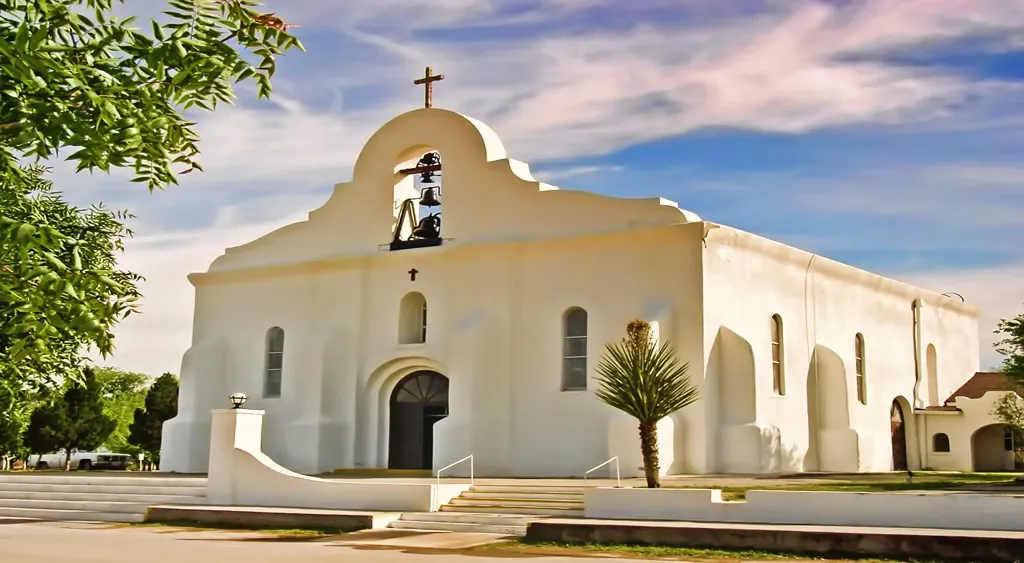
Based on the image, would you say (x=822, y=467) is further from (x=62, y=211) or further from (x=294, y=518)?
(x=62, y=211)

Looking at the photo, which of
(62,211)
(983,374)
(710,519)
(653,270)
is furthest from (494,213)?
(983,374)

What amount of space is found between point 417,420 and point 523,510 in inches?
384

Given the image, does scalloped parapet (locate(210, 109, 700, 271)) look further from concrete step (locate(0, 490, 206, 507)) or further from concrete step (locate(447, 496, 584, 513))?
concrete step (locate(0, 490, 206, 507))

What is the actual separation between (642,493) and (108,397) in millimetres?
75293

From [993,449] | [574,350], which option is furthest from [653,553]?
[993,449]

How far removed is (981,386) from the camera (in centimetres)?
3734

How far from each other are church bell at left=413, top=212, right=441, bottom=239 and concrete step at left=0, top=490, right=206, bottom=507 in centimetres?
982

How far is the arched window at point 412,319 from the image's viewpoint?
29.4 meters

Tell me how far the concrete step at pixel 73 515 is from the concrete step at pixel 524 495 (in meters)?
6.52

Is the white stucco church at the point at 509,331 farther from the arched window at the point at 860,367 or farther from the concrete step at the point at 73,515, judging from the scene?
the concrete step at the point at 73,515

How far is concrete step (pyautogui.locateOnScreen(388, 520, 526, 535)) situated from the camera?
60.7ft

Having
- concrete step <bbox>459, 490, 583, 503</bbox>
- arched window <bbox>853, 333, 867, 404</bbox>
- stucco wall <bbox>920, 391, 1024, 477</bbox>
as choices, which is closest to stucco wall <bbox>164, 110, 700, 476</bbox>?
concrete step <bbox>459, 490, 583, 503</bbox>

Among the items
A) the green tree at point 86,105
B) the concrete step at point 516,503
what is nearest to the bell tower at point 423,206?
the concrete step at point 516,503

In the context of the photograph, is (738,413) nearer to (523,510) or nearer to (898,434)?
(523,510)
